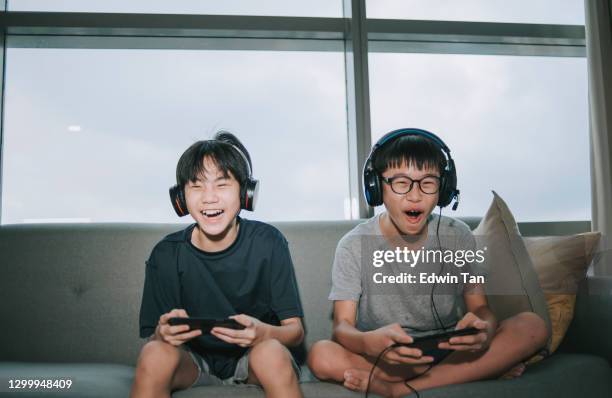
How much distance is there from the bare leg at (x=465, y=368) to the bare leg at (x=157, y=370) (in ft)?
1.30

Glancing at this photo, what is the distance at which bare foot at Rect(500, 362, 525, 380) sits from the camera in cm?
122

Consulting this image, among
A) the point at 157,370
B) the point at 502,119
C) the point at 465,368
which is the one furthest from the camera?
the point at 502,119

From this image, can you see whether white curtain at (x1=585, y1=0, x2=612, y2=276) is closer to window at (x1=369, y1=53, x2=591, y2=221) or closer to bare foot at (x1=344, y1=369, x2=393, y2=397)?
window at (x1=369, y1=53, x2=591, y2=221)

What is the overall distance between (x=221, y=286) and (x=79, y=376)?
1.36ft

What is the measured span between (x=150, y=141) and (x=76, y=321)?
93 centimetres

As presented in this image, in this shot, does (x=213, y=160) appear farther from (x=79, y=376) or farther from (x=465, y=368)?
(x=465, y=368)

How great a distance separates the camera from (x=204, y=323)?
3.69 feet

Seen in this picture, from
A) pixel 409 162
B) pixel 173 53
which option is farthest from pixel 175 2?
pixel 409 162

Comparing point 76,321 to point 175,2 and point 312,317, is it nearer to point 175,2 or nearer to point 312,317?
point 312,317

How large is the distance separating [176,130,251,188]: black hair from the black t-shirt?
19 centimetres

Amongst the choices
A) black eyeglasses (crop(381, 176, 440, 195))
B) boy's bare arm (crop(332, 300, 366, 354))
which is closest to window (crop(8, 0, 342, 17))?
black eyeglasses (crop(381, 176, 440, 195))

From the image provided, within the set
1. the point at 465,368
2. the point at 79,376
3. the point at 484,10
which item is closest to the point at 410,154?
the point at 465,368

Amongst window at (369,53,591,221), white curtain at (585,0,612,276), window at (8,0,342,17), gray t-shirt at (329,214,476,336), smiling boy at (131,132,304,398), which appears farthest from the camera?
window at (369,53,591,221)

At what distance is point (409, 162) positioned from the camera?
148 cm
